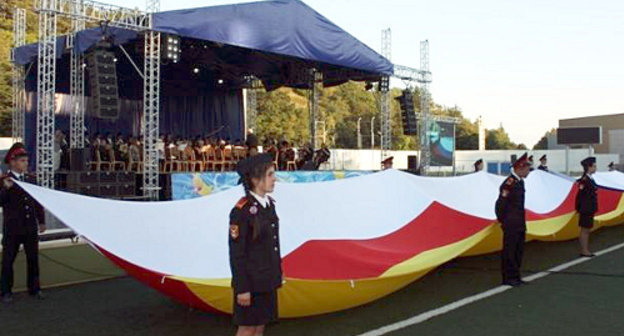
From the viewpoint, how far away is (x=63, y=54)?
635 inches

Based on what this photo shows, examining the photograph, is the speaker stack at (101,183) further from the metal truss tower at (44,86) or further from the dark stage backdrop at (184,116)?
the dark stage backdrop at (184,116)

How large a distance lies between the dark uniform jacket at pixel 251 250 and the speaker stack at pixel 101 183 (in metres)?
10.6

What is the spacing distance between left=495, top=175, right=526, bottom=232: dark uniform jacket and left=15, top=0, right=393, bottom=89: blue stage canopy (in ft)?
31.7

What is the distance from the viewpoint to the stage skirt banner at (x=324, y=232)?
438 cm

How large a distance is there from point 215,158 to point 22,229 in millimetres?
12249

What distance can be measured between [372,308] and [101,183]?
31.0ft

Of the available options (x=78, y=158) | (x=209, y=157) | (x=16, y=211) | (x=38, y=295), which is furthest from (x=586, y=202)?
(x=209, y=157)

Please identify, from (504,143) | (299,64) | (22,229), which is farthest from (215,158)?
(504,143)

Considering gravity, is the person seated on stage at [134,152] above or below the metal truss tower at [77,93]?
below

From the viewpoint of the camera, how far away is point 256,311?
3.21 m

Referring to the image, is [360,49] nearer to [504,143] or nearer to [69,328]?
[69,328]

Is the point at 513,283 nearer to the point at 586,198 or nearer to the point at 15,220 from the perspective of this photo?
the point at 586,198

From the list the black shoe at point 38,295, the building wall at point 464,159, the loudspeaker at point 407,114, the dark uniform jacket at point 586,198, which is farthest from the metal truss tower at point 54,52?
the building wall at point 464,159

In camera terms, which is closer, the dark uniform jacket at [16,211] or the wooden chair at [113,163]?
the dark uniform jacket at [16,211]
